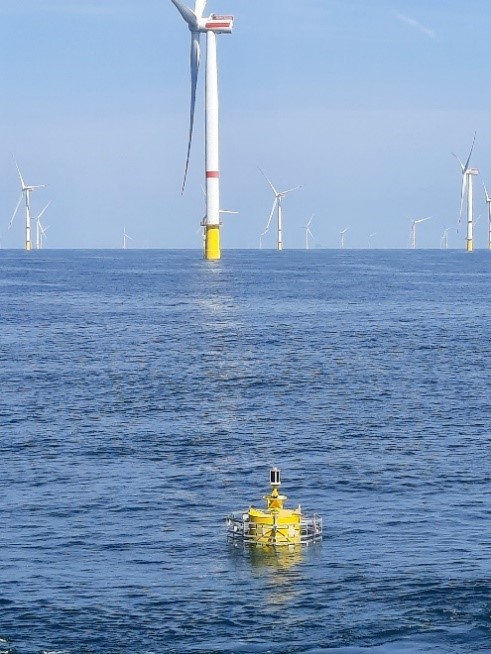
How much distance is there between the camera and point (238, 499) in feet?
252

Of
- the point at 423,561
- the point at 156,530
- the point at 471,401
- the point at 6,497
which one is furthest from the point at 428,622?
the point at 471,401

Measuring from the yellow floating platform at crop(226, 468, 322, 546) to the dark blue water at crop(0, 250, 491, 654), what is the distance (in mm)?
1049

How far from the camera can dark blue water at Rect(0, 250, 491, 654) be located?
55.3 metres

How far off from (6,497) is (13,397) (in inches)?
1463

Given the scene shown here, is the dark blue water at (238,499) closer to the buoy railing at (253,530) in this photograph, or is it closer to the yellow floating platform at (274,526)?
the buoy railing at (253,530)

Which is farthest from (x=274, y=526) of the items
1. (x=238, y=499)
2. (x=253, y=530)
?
(x=238, y=499)

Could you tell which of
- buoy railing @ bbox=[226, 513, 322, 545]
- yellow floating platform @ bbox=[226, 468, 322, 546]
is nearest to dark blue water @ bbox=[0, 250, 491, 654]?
buoy railing @ bbox=[226, 513, 322, 545]

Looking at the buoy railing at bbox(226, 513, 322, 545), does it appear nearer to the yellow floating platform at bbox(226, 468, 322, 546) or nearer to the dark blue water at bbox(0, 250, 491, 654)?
the yellow floating platform at bbox(226, 468, 322, 546)

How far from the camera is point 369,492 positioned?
3078 inches

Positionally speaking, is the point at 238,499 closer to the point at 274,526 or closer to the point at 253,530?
the point at 253,530

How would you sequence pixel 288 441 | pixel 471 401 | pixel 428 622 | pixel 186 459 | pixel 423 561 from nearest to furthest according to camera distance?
pixel 428 622 → pixel 423 561 → pixel 186 459 → pixel 288 441 → pixel 471 401

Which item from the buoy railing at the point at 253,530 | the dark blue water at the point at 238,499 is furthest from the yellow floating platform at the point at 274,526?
the dark blue water at the point at 238,499

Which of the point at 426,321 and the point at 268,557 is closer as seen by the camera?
the point at 268,557

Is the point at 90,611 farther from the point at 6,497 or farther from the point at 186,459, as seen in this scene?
the point at 186,459
